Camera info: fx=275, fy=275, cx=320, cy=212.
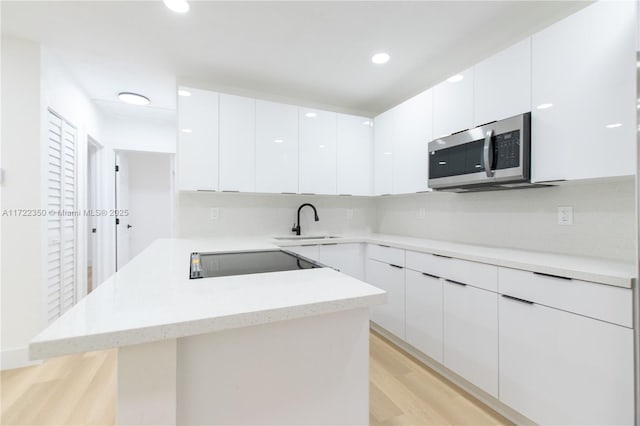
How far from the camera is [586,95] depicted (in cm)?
146

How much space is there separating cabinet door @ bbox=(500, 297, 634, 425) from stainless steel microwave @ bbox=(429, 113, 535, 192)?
0.79m

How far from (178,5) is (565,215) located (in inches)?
110

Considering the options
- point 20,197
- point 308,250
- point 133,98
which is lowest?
point 308,250

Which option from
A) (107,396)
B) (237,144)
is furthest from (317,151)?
(107,396)

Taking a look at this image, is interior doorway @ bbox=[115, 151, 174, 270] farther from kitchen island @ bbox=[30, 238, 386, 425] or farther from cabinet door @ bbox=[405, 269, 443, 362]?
kitchen island @ bbox=[30, 238, 386, 425]

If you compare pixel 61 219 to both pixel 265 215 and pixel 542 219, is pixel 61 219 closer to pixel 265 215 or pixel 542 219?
pixel 265 215

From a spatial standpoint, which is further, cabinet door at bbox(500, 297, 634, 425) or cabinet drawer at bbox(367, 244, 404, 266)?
cabinet drawer at bbox(367, 244, 404, 266)

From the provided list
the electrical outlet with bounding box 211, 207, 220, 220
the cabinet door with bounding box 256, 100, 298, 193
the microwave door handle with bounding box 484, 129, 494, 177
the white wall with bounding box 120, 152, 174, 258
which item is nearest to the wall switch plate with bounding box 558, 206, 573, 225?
the microwave door handle with bounding box 484, 129, 494, 177

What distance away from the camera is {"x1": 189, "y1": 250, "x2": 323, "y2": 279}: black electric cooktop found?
1200 mm

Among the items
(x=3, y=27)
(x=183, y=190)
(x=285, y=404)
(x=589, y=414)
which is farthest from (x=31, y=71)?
(x=589, y=414)

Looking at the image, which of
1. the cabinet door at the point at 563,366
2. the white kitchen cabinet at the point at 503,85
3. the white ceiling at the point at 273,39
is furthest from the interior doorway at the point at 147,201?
the cabinet door at the point at 563,366

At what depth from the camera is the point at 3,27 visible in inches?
78.7

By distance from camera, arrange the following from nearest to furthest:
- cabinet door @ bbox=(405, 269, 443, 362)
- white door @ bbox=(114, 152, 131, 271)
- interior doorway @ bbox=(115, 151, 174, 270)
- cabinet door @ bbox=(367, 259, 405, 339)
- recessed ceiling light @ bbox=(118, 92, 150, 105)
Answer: cabinet door @ bbox=(405, 269, 443, 362) → cabinet door @ bbox=(367, 259, 405, 339) → recessed ceiling light @ bbox=(118, 92, 150, 105) → white door @ bbox=(114, 152, 131, 271) → interior doorway @ bbox=(115, 151, 174, 270)

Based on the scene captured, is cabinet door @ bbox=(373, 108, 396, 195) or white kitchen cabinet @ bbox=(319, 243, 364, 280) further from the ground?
cabinet door @ bbox=(373, 108, 396, 195)
